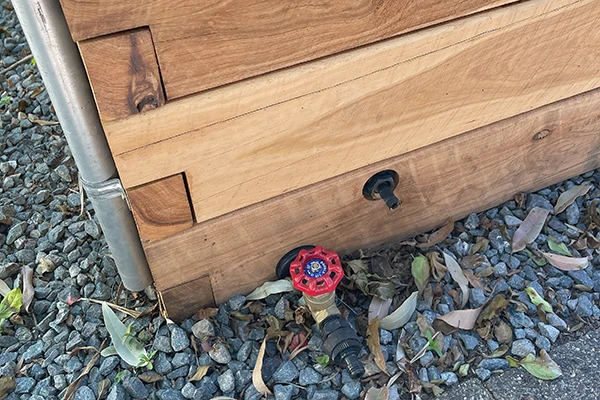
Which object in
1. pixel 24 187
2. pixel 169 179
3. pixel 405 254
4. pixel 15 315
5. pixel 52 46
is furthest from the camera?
pixel 24 187

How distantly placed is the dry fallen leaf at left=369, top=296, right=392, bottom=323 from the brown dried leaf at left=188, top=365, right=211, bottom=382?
375 millimetres

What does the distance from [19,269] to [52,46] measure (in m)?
0.75

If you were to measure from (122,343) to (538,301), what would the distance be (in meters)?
0.94

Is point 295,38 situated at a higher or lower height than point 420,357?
higher

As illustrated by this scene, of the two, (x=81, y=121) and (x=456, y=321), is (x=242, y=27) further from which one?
(x=456, y=321)

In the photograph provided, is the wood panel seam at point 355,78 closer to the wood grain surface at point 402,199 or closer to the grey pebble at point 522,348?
the wood grain surface at point 402,199

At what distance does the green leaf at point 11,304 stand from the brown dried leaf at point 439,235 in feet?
3.13

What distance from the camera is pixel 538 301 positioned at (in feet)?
4.69

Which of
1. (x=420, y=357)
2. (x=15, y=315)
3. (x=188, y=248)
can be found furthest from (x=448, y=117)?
(x=15, y=315)

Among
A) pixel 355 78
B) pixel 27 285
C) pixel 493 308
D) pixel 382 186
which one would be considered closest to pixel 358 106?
pixel 355 78

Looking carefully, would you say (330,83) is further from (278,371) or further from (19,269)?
(19,269)

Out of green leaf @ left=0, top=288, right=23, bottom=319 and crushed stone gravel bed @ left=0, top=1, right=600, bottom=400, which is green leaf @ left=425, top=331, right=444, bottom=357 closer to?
crushed stone gravel bed @ left=0, top=1, right=600, bottom=400

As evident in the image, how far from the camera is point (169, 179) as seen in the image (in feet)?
3.75

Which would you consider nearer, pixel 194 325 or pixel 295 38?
pixel 295 38
